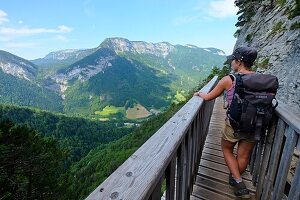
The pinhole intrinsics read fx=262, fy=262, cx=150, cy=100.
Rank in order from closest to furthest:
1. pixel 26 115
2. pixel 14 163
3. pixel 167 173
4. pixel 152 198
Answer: pixel 152 198 < pixel 167 173 < pixel 14 163 < pixel 26 115

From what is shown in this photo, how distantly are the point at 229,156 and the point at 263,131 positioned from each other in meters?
0.53

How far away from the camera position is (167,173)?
170cm

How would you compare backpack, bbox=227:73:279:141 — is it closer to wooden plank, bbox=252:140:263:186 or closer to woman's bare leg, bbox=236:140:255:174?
woman's bare leg, bbox=236:140:255:174

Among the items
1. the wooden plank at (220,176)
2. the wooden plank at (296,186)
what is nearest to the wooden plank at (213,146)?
the wooden plank at (220,176)

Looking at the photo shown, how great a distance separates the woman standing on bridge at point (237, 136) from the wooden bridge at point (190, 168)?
15cm

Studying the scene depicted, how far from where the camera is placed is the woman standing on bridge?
3.03m

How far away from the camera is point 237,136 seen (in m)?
3.11

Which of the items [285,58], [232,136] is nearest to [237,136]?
[232,136]

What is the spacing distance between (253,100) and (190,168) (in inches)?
38.4

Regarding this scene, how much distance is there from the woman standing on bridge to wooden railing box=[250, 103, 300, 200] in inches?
8.2

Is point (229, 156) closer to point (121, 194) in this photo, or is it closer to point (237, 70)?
point (237, 70)

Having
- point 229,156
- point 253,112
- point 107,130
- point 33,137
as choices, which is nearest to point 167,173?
point 253,112

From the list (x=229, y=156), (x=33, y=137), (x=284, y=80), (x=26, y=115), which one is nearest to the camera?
(x=229, y=156)

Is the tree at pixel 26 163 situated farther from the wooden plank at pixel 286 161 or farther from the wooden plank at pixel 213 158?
the wooden plank at pixel 286 161
